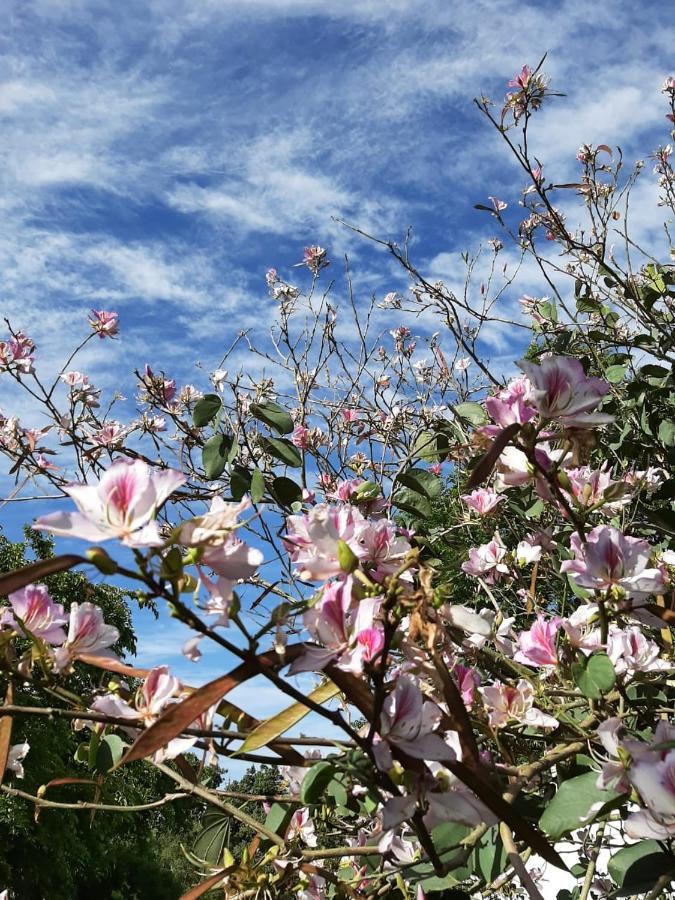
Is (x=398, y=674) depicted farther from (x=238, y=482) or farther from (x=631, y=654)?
(x=238, y=482)

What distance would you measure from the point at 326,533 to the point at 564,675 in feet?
1.69

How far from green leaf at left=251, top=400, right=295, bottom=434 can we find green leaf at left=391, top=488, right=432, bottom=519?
0.91ft

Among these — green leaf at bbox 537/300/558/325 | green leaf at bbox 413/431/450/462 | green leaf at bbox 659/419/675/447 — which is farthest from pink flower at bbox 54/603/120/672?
green leaf at bbox 537/300/558/325

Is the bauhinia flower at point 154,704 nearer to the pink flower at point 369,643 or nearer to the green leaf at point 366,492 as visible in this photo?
the pink flower at point 369,643

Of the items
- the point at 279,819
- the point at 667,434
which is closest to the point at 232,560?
the point at 279,819

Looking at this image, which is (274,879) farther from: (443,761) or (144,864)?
(144,864)

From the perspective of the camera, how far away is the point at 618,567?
0.87m

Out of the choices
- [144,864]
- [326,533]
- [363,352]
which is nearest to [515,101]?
[363,352]

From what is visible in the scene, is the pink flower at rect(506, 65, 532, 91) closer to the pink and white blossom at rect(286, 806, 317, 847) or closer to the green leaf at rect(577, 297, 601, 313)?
the green leaf at rect(577, 297, 601, 313)

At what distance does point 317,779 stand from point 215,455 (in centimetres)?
91

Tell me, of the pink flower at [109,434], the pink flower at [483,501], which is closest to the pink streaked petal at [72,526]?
the pink flower at [483,501]

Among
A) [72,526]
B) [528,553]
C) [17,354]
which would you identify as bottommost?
[72,526]

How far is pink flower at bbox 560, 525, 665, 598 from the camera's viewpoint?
0.86 m

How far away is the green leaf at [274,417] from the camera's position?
1.51m
